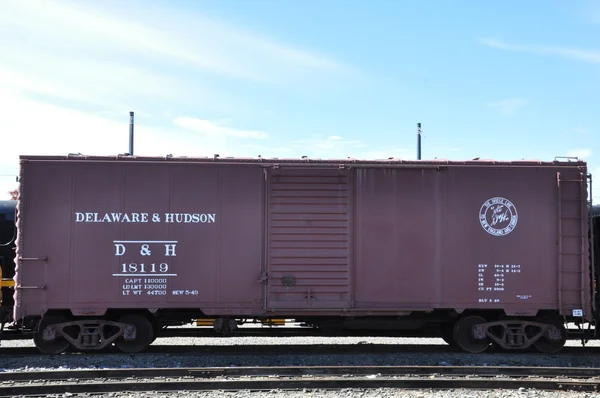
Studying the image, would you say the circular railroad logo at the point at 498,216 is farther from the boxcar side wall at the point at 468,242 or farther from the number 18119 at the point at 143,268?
the number 18119 at the point at 143,268

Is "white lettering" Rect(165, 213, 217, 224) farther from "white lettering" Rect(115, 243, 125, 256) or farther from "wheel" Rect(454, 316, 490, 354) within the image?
"wheel" Rect(454, 316, 490, 354)

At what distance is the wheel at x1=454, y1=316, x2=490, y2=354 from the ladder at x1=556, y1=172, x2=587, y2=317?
143 cm

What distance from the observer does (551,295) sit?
350 inches

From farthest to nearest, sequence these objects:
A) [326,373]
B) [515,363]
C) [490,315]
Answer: [490,315], [515,363], [326,373]

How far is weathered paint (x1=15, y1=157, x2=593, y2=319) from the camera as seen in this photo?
8.68 metres

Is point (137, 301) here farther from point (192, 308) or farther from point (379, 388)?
point (379, 388)

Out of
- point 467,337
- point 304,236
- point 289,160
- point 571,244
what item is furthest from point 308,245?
point 571,244

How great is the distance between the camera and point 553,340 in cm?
912

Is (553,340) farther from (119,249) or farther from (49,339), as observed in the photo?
(49,339)

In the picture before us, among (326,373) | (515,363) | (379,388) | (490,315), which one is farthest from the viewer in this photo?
(490,315)

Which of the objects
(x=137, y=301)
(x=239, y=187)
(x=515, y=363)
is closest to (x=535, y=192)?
(x=515, y=363)

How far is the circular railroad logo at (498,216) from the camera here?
8961mm

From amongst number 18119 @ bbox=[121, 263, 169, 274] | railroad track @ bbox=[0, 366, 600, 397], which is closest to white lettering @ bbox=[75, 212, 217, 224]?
number 18119 @ bbox=[121, 263, 169, 274]

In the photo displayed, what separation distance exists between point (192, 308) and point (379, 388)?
3647 millimetres
